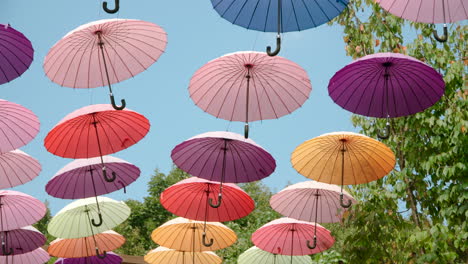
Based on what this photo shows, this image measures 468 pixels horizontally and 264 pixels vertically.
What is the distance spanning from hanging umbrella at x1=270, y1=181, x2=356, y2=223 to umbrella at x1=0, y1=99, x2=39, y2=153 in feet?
9.08

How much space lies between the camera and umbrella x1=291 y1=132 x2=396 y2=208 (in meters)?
6.40

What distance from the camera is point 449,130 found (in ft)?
25.0

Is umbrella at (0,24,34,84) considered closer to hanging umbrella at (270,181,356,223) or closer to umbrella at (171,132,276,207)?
umbrella at (171,132,276,207)

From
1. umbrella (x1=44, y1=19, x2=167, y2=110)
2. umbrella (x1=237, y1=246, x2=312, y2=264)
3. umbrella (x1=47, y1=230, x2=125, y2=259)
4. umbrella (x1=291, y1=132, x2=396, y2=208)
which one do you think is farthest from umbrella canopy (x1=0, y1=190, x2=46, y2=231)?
umbrella (x1=291, y1=132, x2=396, y2=208)

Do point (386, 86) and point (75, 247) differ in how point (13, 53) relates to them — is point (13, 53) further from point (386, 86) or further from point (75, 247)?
point (75, 247)

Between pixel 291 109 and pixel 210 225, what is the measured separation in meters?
2.86

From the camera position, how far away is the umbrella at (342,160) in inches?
252

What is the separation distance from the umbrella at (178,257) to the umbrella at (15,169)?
2802 millimetres

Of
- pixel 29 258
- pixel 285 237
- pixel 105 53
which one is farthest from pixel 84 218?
pixel 105 53

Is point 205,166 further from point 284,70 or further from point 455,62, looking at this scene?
point 455,62

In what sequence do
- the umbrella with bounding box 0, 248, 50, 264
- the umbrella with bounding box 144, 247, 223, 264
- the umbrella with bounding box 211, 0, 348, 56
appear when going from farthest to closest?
1. the umbrella with bounding box 144, 247, 223, 264
2. the umbrella with bounding box 0, 248, 50, 264
3. the umbrella with bounding box 211, 0, 348, 56

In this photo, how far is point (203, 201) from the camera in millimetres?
7590

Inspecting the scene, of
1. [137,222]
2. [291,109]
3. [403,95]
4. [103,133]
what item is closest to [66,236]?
[103,133]

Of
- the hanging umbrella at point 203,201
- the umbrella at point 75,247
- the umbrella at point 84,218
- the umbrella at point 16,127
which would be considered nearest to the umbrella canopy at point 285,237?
the hanging umbrella at point 203,201
